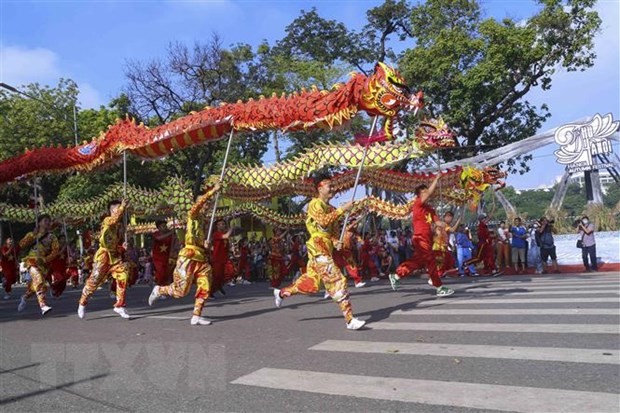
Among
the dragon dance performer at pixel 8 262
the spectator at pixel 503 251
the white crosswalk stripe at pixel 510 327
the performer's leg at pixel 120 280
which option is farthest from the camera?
the spectator at pixel 503 251

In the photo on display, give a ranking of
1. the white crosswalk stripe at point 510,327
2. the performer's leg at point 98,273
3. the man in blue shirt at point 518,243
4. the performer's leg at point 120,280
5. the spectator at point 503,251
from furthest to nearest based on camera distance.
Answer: the spectator at point 503,251 → the man in blue shirt at point 518,243 → the performer's leg at point 98,273 → the performer's leg at point 120,280 → the white crosswalk stripe at point 510,327

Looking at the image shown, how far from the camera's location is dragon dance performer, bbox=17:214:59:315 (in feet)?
32.7

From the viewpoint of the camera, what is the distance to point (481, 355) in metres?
4.87

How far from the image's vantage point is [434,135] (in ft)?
40.8

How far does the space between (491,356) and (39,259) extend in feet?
28.2

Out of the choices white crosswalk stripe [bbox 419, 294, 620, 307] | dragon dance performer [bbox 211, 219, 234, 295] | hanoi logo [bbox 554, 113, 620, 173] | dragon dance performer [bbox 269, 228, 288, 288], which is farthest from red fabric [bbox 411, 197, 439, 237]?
hanoi logo [bbox 554, 113, 620, 173]

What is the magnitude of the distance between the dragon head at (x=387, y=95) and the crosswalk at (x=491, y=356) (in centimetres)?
291

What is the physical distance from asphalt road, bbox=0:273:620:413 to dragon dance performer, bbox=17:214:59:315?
1474 mm

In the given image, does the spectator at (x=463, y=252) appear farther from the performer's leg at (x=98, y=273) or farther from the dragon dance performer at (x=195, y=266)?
A: the performer's leg at (x=98, y=273)

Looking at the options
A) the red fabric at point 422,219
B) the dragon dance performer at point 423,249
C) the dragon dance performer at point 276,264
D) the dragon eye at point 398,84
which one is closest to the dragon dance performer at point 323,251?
the dragon eye at point 398,84

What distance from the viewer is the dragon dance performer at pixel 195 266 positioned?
761cm

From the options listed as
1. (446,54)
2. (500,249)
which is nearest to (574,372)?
(500,249)

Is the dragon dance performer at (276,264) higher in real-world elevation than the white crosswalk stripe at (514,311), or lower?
higher

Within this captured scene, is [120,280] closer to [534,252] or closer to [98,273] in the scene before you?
[98,273]
